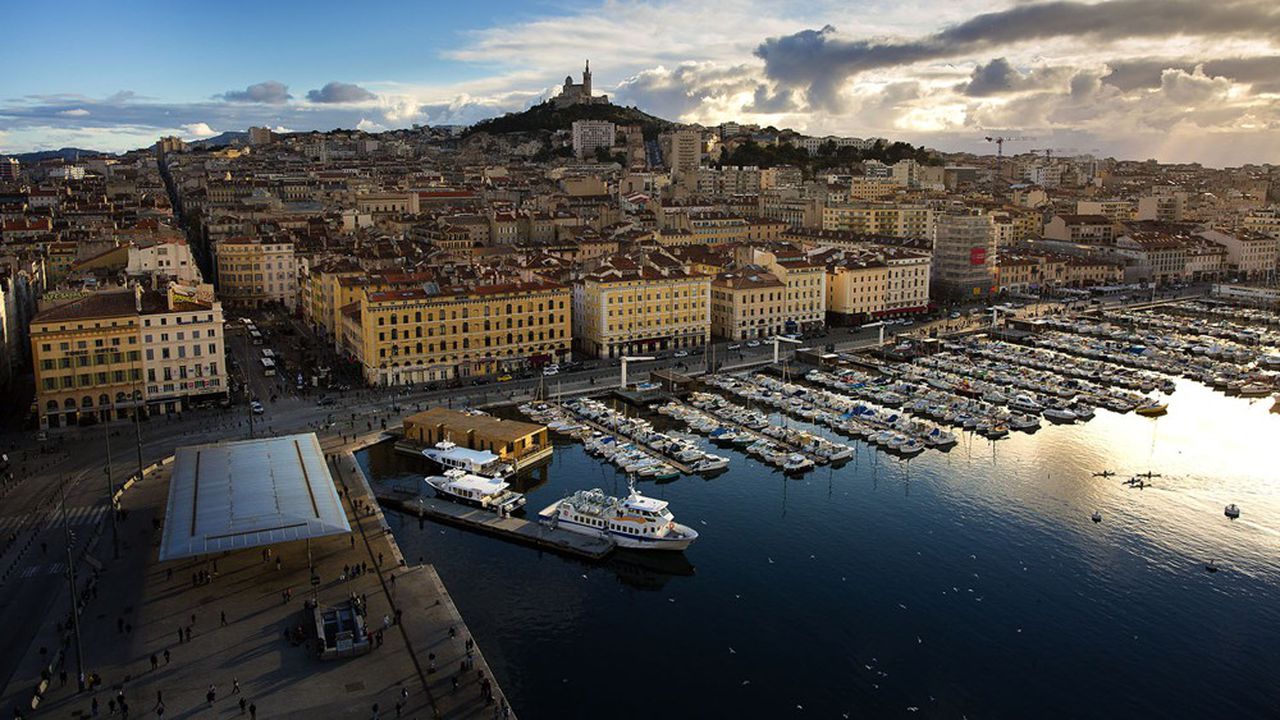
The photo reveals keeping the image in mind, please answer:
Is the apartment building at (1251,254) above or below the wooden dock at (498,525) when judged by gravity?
above

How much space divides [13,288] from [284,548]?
38203 millimetres

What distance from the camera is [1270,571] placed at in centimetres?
3275

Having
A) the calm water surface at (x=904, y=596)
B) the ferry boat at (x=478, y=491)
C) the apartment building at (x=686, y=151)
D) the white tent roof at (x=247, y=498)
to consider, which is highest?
the apartment building at (x=686, y=151)

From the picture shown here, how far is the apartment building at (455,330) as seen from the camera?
53.8m

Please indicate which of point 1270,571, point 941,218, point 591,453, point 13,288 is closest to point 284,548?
point 591,453

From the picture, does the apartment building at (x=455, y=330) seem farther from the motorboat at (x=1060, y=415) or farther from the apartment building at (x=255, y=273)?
the motorboat at (x=1060, y=415)

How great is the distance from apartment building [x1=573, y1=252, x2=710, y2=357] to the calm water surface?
1814 cm

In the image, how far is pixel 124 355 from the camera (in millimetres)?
46406

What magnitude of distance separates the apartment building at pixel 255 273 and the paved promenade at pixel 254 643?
51.5 metres

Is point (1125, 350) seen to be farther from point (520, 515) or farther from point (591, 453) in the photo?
point (520, 515)

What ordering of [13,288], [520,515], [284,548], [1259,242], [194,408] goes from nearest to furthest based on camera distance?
[284,548], [520,515], [194,408], [13,288], [1259,242]

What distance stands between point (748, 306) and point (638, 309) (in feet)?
30.0

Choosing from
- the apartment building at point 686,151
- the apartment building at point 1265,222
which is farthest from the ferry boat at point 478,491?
the apartment building at point 686,151

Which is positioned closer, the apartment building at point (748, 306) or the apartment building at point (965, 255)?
the apartment building at point (748, 306)
